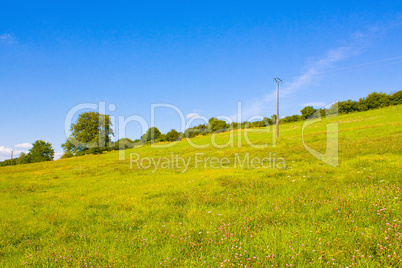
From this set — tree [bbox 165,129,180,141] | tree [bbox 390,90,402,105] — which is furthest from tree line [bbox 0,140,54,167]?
tree [bbox 390,90,402,105]

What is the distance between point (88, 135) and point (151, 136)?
2792cm

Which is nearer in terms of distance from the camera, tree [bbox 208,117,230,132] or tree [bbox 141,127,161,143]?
tree [bbox 141,127,161,143]

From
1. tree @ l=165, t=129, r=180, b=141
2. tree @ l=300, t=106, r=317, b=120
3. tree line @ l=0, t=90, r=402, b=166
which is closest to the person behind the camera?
tree line @ l=0, t=90, r=402, b=166

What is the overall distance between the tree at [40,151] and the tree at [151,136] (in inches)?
1786

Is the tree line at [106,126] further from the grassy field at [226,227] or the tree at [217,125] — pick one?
the grassy field at [226,227]

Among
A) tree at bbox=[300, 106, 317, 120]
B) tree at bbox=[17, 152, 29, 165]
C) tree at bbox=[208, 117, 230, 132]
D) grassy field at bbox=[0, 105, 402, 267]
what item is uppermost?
tree at bbox=[300, 106, 317, 120]

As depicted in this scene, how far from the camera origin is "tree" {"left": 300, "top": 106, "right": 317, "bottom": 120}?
81.5 meters

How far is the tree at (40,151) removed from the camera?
301 ft

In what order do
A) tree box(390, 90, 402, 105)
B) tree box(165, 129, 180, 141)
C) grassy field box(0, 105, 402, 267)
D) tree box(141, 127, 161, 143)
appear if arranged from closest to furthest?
grassy field box(0, 105, 402, 267)
tree box(390, 90, 402, 105)
tree box(165, 129, 180, 141)
tree box(141, 127, 161, 143)

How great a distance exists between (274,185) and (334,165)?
5.25 meters

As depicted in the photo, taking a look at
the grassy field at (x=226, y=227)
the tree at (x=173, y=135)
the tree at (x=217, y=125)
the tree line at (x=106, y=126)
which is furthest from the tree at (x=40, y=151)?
the grassy field at (x=226, y=227)

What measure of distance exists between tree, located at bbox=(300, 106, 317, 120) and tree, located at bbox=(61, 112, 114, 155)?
7379 cm

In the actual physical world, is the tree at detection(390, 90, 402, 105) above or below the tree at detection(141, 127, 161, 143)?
above

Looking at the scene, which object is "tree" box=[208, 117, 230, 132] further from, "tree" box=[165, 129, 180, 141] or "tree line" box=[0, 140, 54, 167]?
"tree line" box=[0, 140, 54, 167]
